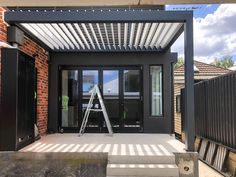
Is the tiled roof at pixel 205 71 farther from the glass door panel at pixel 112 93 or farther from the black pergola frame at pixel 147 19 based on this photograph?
the black pergola frame at pixel 147 19

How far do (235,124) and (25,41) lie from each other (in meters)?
5.36

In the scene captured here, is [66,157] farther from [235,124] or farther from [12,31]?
[235,124]

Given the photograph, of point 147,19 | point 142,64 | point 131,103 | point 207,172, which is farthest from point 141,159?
point 142,64

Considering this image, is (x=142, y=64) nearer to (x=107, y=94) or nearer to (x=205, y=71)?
(x=107, y=94)

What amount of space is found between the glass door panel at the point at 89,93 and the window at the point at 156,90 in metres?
1.78

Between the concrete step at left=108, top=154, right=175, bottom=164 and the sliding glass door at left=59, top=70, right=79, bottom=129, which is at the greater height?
the sliding glass door at left=59, top=70, right=79, bottom=129

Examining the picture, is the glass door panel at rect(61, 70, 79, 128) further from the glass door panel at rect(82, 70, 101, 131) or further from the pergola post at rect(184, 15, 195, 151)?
the pergola post at rect(184, 15, 195, 151)

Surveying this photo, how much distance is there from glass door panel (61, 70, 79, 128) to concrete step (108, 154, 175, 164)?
436cm

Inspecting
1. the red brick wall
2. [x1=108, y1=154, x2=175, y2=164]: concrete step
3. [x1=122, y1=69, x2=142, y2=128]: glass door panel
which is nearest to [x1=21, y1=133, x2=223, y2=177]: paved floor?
[x1=108, y1=154, x2=175, y2=164]: concrete step

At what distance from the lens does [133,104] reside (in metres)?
10.4

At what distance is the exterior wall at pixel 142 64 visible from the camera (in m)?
10.2

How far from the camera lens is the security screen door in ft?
33.9

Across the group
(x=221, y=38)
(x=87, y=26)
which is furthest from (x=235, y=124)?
(x=221, y=38)

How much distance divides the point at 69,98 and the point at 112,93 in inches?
55.0
